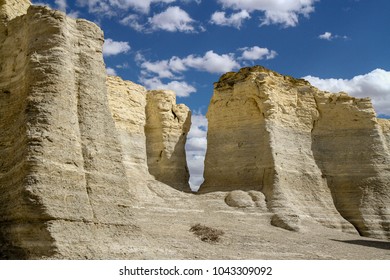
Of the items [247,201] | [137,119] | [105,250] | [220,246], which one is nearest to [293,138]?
[247,201]

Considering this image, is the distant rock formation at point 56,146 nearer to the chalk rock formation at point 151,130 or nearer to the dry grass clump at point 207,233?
Answer: the dry grass clump at point 207,233

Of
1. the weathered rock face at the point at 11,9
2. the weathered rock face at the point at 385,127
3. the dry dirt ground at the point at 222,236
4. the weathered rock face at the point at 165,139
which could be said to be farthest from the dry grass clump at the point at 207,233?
the weathered rock face at the point at 385,127

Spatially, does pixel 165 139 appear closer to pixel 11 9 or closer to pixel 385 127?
pixel 385 127

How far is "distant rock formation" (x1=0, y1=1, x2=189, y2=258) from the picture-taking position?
1174 cm

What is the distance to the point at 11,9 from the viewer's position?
613 inches

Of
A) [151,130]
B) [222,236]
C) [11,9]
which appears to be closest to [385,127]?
[151,130]

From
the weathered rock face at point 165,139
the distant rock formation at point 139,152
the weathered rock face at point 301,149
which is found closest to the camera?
the distant rock formation at point 139,152

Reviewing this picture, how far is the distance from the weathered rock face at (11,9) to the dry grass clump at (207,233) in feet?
33.0

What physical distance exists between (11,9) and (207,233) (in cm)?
1055

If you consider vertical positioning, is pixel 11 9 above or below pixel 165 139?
above

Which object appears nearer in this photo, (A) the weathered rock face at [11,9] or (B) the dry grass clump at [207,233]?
(A) the weathered rock face at [11,9]

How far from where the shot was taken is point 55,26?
547 inches

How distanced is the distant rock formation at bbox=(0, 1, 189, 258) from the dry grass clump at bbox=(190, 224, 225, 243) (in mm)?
5267

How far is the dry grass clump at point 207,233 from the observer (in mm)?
18203
